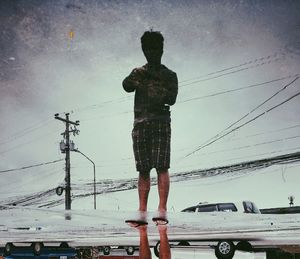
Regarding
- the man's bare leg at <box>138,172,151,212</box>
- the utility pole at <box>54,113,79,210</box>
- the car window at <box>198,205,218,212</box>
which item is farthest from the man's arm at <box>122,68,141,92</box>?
the utility pole at <box>54,113,79,210</box>

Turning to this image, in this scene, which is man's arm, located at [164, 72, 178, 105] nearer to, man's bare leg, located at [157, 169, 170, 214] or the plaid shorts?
the plaid shorts

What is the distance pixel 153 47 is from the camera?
6.84 ft

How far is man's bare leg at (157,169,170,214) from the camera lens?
1.90 m

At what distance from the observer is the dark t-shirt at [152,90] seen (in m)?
2.02

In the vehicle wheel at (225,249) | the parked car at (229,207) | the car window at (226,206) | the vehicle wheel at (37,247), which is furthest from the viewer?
the car window at (226,206)

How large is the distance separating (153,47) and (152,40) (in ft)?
0.14

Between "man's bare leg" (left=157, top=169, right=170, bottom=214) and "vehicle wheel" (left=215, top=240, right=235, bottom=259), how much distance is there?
2274mm

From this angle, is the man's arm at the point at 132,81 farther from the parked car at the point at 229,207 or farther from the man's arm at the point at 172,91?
the parked car at the point at 229,207

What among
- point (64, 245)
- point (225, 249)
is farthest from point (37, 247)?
point (225, 249)

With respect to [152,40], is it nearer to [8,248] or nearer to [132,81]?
[132,81]

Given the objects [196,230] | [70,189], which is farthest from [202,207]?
[70,189]

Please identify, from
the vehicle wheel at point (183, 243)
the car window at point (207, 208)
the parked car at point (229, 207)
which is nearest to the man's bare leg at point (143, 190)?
the vehicle wheel at point (183, 243)

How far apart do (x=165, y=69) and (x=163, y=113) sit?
0.25 meters

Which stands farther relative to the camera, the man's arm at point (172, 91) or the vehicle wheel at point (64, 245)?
the vehicle wheel at point (64, 245)
